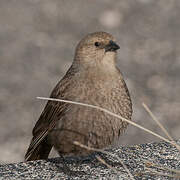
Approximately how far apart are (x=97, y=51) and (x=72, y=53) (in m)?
5.61

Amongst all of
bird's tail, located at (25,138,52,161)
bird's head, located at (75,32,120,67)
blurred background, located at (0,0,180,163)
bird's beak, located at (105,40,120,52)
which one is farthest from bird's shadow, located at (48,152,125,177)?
blurred background, located at (0,0,180,163)

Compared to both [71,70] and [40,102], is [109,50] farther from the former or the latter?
[40,102]

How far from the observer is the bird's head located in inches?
221

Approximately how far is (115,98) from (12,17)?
7.35m

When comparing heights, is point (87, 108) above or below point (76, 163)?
above

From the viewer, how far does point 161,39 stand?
1176 cm

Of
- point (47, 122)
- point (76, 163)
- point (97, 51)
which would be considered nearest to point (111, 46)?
point (97, 51)

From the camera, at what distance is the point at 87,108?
17.2 feet

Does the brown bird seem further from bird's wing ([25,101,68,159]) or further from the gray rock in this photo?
the gray rock

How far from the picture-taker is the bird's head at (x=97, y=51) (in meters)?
5.61

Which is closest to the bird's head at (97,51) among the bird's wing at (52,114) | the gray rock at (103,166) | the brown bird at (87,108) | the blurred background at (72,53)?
the brown bird at (87,108)

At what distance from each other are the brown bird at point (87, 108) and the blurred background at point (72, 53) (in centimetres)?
335

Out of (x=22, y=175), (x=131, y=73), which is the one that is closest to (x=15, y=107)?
(x=131, y=73)

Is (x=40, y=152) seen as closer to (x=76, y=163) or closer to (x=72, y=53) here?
(x=76, y=163)
